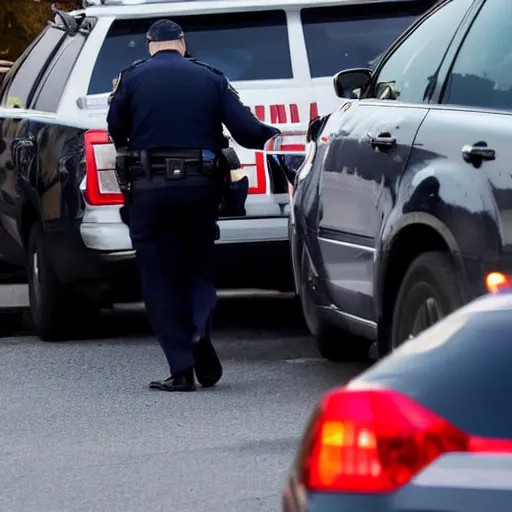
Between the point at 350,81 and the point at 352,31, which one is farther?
the point at 352,31

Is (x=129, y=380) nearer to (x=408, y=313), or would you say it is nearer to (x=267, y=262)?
(x=267, y=262)

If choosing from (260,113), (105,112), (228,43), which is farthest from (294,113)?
(105,112)

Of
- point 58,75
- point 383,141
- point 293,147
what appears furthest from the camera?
point 58,75

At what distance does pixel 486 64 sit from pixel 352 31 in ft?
13.4

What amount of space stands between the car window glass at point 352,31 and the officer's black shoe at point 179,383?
256 cm

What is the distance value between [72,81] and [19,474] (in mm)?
3828

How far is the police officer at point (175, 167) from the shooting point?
26.5 ft

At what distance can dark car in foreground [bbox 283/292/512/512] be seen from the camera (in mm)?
3008

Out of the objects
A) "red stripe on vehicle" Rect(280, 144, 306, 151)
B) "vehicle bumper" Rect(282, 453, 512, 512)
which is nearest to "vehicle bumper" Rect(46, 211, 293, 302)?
"red stripe on vehicle" Rect(280, 144, 306, 151)

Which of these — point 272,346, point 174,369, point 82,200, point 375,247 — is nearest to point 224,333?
point 272,346

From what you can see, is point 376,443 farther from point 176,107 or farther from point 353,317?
point 176,107

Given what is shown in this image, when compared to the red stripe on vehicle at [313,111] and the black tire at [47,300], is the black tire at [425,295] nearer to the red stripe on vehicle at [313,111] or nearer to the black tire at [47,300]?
the red stripe on vehicle at [313,111]

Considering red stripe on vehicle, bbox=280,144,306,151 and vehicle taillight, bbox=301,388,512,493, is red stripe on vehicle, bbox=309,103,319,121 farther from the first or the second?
vehicle taillight, bbox=301,388,512,493

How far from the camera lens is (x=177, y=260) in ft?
27.1
